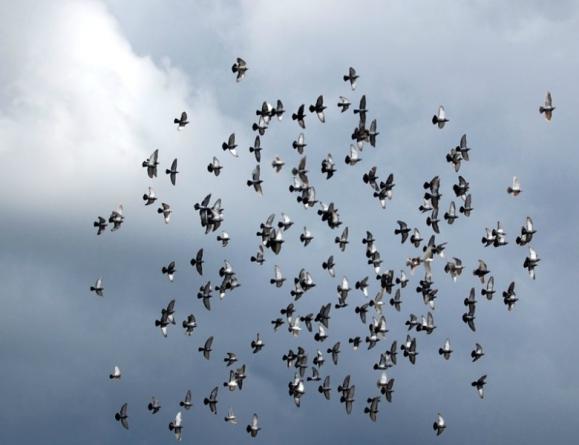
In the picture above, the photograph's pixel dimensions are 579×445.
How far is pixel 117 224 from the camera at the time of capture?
17050 centimetres

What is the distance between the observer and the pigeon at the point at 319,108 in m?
168

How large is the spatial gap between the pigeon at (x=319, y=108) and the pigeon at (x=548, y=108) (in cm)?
2142

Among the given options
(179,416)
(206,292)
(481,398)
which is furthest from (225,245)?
(481,398)

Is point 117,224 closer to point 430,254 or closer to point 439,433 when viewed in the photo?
point 430,254

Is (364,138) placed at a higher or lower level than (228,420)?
higher

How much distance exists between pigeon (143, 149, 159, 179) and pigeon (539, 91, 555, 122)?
37892mm

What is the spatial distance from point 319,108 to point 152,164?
17112 millimetres

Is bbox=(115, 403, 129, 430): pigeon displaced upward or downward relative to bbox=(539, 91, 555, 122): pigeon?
downward

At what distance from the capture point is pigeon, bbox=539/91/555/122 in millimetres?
169250

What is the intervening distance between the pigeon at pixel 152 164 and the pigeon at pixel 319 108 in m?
15.7

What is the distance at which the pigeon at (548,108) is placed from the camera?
16925cm

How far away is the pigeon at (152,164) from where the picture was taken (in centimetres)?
16638

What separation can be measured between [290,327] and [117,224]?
2451 cm

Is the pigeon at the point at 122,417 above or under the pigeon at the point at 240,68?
under
